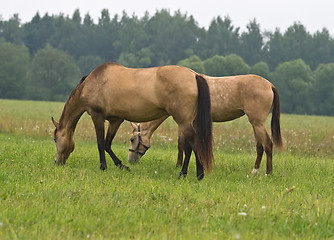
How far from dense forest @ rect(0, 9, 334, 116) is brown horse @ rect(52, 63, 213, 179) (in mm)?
62216

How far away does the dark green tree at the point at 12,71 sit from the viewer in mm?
72500

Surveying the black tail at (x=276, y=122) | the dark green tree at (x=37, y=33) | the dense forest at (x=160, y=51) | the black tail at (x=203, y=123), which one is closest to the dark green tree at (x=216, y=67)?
→ the dense forest at (x=160, y=51)

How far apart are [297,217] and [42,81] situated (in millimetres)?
80202

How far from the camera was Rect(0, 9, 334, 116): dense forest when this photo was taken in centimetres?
7225

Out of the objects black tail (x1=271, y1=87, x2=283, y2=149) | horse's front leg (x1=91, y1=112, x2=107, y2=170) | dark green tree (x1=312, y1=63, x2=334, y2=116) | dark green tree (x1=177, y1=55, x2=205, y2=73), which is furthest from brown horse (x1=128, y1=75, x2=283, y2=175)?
dark green tree (x1=312, y1=63, x2=334, y2=116)

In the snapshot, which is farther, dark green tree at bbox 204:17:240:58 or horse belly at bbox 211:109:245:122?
dark green tree at bbox 204:17:240:58

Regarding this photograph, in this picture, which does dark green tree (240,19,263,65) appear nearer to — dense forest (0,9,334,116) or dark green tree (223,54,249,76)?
dense forest (0,9,334,116)

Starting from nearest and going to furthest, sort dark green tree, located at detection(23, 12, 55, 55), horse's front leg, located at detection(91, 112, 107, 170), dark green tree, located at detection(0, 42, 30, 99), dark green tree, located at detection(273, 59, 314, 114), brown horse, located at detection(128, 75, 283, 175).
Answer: horse's front leg, located at detection(91, 112, 107, 170), brown horse, located at detection(128, 75, 283, 175), dark green tree, located at detection(273, 59, 314, 114), dark green tree, located at detection(0, 42, 30, 99), dark green tree, located at detection(23, 12, 55, 55)

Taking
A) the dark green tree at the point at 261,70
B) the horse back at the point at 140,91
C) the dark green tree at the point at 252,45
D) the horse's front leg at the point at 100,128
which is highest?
the dark green tree at the point at 252,45

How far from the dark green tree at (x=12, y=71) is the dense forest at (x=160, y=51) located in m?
0.18

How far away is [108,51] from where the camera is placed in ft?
327

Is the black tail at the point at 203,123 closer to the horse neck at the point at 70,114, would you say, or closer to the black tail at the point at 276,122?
the black tail at the point at 276,122

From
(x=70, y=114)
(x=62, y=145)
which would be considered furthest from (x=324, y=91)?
(x=62, y=145)

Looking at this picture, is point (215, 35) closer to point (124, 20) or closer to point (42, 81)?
point (124, 20)
